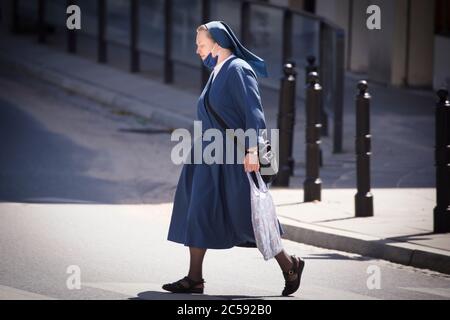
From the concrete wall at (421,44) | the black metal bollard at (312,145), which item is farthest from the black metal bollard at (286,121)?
the concrete wall at (421,44)

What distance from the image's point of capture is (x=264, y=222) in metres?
8.32

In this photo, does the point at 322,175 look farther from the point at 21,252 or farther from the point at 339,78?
the point at 21,252

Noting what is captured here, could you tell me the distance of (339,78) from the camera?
15.3m

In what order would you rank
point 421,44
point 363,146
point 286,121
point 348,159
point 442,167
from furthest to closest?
point 421,44
point 348,159
point 286,121
point 363,146
point 442,167

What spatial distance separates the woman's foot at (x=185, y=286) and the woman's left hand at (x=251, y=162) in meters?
0.79

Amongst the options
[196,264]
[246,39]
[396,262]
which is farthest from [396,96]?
[196,264]

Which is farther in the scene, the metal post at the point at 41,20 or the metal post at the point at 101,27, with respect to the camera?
the metal post at the point at 41,20

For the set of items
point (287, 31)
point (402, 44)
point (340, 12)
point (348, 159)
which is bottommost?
point (348, 159)

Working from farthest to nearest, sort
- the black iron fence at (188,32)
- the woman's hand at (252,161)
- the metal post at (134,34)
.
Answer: the metal post at (134,34)
the black iron fence at (188,32)
the woman's hand at (252,161)

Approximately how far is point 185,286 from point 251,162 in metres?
0.88

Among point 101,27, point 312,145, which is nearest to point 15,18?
point 101,27

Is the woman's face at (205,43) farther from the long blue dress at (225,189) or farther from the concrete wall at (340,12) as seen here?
the concrete wall at (340,12)

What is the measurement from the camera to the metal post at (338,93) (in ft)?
49.9

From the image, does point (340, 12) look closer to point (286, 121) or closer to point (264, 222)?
point (286, 121)
